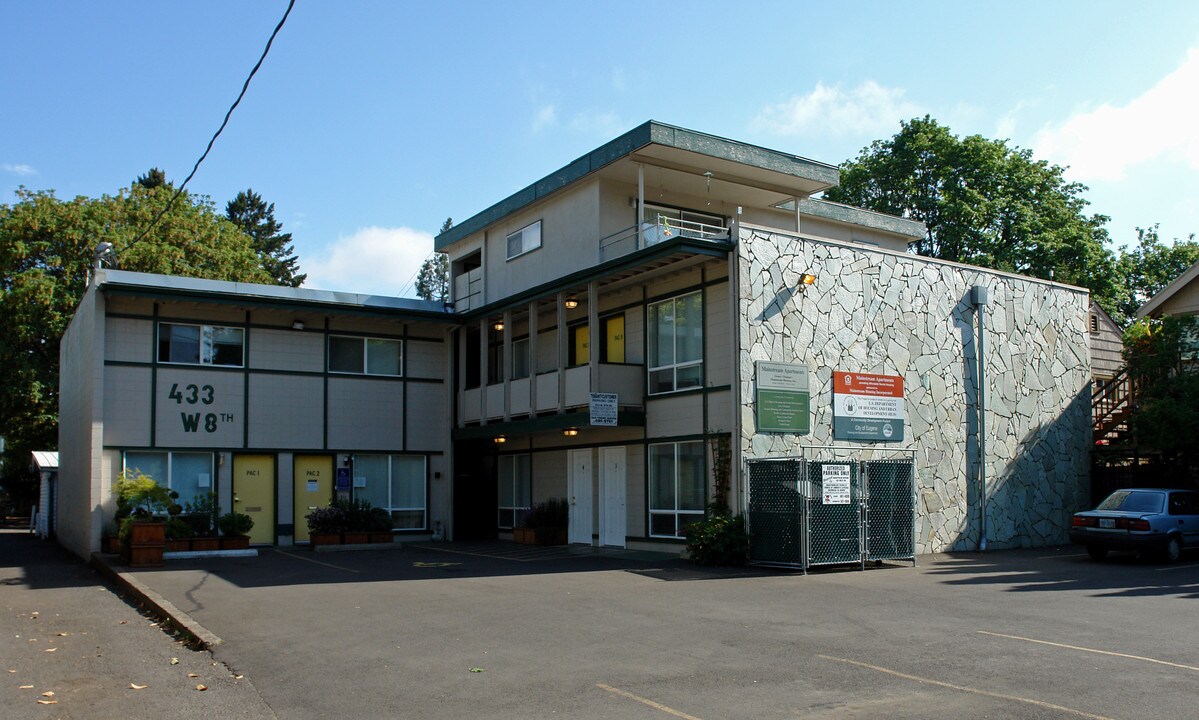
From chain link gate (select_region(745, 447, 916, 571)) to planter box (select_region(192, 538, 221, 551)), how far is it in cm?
1132

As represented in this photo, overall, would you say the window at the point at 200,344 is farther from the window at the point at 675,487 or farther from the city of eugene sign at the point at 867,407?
the city of eugene sign at the point at 867,407

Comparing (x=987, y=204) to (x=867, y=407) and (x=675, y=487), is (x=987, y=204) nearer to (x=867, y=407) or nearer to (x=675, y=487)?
(x=867, y=407)

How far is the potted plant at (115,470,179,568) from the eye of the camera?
19.2 m

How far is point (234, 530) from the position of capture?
21938 mm

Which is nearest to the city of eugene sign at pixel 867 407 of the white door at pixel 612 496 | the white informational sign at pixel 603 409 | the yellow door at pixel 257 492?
the white informational sign at pixel 603 409

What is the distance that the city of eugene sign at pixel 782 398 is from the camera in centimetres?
1920

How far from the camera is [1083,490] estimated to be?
969 inches

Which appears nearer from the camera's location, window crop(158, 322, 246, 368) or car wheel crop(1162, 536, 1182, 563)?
car wheel crop(1162, 536, 1182, 563)

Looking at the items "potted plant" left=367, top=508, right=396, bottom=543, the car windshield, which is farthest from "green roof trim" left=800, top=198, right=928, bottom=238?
"potted plant" left=367, top=508, right=396, bottom=543

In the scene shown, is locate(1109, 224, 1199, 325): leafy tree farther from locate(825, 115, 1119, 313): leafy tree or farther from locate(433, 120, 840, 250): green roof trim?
locate(433, 120, 840, 250): green roof trim

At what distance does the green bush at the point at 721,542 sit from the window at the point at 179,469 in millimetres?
11978

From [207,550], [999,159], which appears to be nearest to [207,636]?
[207,550]

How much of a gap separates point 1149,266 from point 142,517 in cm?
4178

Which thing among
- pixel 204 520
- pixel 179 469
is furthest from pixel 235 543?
pixel 179 469
